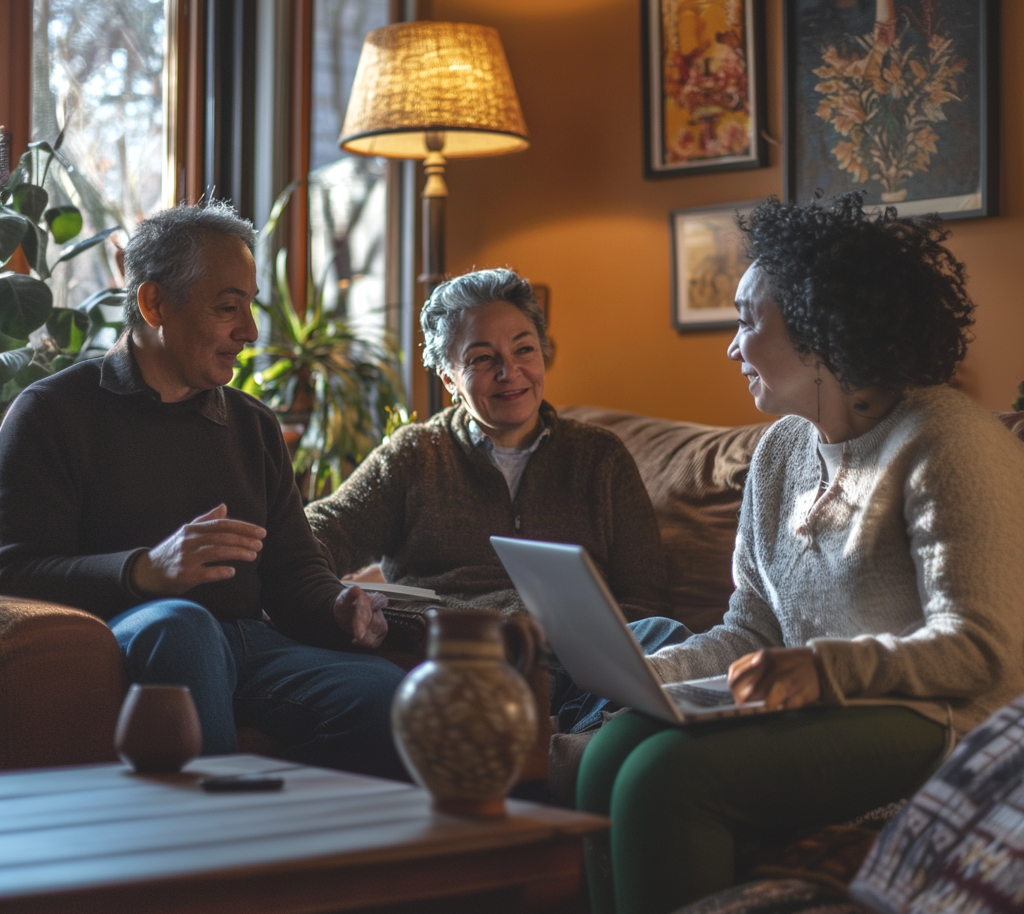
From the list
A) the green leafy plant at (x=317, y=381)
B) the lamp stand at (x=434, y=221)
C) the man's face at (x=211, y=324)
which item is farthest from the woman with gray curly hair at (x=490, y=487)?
the lamp stand at (x=434, y=221)

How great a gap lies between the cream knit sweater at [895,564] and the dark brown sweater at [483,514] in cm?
55

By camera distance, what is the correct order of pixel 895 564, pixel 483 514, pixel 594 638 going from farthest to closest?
pixel 483 514 → pixel 895 564 → pixel 594 638

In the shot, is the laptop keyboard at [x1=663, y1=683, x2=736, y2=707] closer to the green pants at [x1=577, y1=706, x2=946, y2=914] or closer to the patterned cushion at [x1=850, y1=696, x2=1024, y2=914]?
the green pants at [x1=577, y1=706, x2=946, y2=914]

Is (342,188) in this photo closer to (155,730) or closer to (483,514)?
(483,514)

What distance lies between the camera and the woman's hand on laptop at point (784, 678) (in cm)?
140

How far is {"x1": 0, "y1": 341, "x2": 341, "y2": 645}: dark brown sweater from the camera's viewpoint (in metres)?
1.95

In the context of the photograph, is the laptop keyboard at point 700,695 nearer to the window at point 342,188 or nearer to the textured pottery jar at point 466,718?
the textured pottery jar at point 466,718

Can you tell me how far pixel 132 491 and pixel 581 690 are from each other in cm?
84

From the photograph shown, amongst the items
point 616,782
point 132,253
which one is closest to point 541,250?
point 132,253

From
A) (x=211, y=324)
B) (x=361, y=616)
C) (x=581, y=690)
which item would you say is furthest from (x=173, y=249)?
(x=581, y=690)

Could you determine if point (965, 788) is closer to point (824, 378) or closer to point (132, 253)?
point (824, 378)

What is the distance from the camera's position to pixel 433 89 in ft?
10.9

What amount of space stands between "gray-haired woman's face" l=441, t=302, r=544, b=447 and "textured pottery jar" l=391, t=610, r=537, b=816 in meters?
1.32

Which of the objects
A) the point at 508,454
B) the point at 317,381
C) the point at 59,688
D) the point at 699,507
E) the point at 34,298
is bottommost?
the point at 59,688
